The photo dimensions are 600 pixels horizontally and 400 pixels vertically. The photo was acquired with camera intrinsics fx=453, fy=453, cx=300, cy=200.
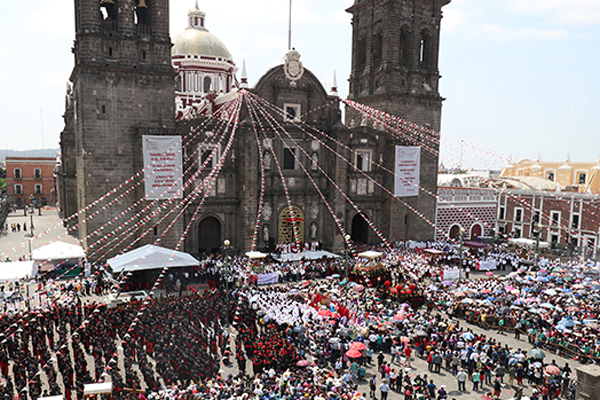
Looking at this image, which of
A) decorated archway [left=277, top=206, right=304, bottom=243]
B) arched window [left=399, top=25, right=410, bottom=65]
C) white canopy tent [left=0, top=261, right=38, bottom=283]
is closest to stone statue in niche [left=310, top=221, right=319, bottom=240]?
decorated archway [left=277, top=206, right=304, bottom=243]

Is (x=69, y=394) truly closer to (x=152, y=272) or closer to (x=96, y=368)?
(x=96, y=368)

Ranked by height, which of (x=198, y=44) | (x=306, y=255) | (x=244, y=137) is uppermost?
(x=198, y=44)

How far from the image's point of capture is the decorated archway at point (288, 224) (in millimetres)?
34375

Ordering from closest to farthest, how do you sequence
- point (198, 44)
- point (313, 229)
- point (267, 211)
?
point (267, 211), point (313, 229), point (198, 44)

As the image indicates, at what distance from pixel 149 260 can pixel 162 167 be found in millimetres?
6804

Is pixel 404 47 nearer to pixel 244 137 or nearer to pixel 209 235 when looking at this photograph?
pixel 244 137

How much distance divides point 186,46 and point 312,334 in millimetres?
33934

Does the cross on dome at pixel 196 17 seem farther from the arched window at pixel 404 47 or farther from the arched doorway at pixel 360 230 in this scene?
the arched doorway at pixel 360 230

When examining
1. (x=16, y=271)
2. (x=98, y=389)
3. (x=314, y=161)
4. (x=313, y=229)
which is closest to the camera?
(x=98, y=389)

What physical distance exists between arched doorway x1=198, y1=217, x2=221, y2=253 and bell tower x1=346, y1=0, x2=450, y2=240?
13301 mm

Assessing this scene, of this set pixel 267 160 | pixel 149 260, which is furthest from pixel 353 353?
pixel 267 160

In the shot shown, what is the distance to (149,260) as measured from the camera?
2542 cm

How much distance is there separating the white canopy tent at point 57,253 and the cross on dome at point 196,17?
92.9ft

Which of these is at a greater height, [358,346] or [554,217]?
[554,217]
